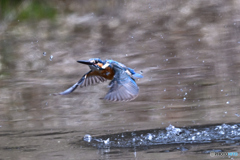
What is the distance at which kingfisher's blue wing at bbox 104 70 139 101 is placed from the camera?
11.0 ft

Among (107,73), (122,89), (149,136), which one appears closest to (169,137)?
(149,136)

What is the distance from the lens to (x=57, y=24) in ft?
25.3

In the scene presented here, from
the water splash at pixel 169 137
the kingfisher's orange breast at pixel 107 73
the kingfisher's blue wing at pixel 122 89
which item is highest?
the kingfisher's orange breast at pixel 107 73

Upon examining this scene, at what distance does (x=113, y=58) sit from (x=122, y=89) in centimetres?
280

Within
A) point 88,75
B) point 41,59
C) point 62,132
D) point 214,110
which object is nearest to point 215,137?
point 214,110

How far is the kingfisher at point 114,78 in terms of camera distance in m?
3.39

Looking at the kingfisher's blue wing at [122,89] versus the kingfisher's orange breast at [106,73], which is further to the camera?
the kingfisher's orange breast at [106,73]

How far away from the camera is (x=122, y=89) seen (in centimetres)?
342

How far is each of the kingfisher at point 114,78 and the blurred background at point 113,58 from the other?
0.45 m

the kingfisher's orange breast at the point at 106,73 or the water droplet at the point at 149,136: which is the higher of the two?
the kingfisher's orange breast at the point at 106,73

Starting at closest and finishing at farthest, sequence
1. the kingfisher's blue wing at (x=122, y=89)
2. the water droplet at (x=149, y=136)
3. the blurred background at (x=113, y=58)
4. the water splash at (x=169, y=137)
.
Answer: the kingfisher's blue wing at (x=122, y=89) → the water splash at (x=169, y=137) → the water droplet at (x=149, y=136) → the blurred background at (x=113, y=58)

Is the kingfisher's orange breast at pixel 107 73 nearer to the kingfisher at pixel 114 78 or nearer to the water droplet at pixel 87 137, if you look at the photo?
the kingfisher at pixel 114 78

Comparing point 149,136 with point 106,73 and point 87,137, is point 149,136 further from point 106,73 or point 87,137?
point 106,73

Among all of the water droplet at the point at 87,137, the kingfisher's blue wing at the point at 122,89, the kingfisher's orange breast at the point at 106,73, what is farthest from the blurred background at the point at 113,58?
the kingfisher's orange breast at the point at 106,73
